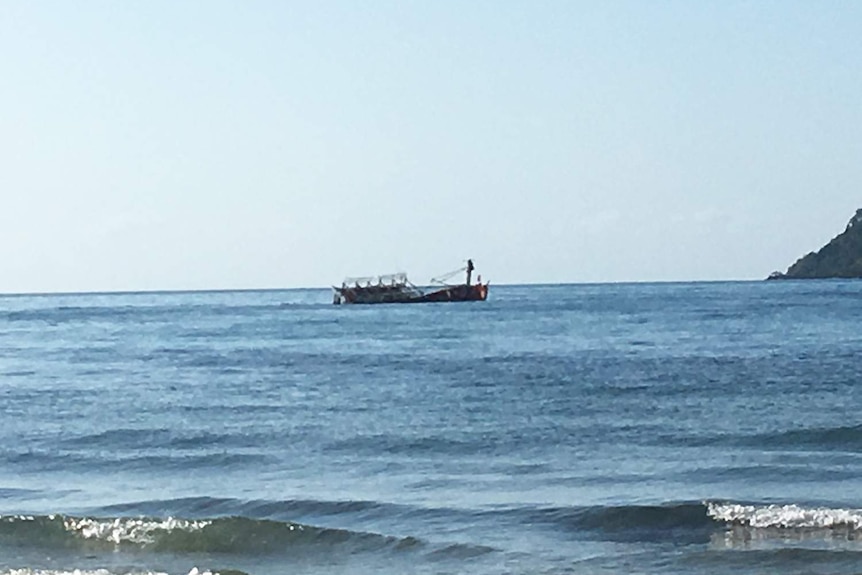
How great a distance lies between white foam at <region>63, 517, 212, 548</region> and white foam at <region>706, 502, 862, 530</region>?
24.9 ft

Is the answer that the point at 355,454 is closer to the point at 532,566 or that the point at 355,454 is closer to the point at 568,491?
the point at 568,491

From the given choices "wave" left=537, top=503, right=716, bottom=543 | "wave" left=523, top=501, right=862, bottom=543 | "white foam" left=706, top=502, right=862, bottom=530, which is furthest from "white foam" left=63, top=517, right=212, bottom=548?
"white foam" left=706, top=502, right=862, bottom=530

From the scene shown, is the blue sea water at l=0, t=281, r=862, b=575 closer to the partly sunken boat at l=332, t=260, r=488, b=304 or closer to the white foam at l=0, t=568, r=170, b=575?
the white foam at l=0, t=568, r=170, b=575

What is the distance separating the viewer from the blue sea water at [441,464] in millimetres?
18016

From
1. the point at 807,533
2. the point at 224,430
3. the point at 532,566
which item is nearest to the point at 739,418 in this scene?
the point at 224,430

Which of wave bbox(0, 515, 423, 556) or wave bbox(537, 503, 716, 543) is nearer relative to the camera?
wave bbox(0, 515, 423, 556)

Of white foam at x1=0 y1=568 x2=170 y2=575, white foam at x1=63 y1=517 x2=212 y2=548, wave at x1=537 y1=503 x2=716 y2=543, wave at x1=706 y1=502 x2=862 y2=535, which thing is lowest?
white foam at x1=0 y1=568 x2=170 y2=575

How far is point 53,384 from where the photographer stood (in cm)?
4756

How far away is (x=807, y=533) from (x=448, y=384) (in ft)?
90.1

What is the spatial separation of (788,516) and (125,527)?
9.47 m

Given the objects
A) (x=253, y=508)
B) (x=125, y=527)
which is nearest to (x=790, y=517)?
(x=253, y=508)

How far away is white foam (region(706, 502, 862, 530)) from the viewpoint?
59.7 feet

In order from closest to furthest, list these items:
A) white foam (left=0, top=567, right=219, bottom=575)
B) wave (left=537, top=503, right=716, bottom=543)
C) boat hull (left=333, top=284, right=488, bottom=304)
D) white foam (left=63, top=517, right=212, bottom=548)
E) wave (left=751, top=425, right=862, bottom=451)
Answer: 1. white foam (left=0, top=567, right=219, bottom=575)
2. wave (left=537, top=503, right=716, bottom=543)
3. white foam (left=63, top=517, right=212, bottom=548)
4. wave (left=751, top=425, right=862, bottom=451)
5. boat hull (left=333, top=284, right=488, bottom=304)

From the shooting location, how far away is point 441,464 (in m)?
26.2
